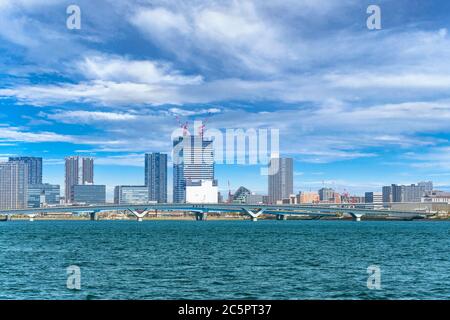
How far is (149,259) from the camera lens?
5816cm

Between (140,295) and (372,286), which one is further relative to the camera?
(372,286)

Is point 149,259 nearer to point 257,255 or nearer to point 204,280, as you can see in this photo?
point 257,255

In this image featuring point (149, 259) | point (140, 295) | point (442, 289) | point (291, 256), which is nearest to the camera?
point (140, 295)

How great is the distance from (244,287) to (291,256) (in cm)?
2482

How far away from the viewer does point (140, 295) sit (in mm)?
34656

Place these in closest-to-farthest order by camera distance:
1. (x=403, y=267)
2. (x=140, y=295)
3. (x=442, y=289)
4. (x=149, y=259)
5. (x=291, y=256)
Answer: (x=140, y=295), (x=442, y=289), (x=403, y=267), (x=149, y=259), (x=291, y=256)

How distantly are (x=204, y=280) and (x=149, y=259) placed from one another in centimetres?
1770

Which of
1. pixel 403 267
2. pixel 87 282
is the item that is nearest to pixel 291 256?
pixel 403 267
